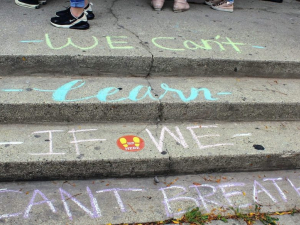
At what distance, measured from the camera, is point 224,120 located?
9.68 feet

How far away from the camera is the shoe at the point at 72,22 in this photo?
3.38m

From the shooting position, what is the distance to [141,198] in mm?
2309

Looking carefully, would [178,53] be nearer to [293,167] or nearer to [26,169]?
[293,167]

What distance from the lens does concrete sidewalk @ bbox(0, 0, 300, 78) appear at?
294 centimetres

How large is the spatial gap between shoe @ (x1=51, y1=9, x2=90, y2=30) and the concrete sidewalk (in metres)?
0.08

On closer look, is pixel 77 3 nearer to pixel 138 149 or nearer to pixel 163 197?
pixel 138 149

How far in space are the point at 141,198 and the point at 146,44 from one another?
5.42 ft

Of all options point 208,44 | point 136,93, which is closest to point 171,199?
point 136,93

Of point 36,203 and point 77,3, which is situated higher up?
point 77,3

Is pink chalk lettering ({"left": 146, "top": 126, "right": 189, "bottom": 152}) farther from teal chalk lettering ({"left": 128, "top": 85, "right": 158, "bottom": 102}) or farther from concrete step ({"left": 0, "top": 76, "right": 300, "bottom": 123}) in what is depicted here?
teal chalk lettering ({"left": 128, "top": 85, "right": 158, "bottom": 102})

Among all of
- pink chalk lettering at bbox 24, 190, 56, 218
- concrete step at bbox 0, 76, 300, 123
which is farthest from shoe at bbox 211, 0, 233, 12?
pink chalk lettering at bbox 24, 190, 56, 218

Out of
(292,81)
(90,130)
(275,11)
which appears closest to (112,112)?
(90,130)

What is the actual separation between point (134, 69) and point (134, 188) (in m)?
1.20

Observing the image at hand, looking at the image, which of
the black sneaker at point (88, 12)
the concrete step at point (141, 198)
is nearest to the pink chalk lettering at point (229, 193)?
the concrete step at point (141, 198)
